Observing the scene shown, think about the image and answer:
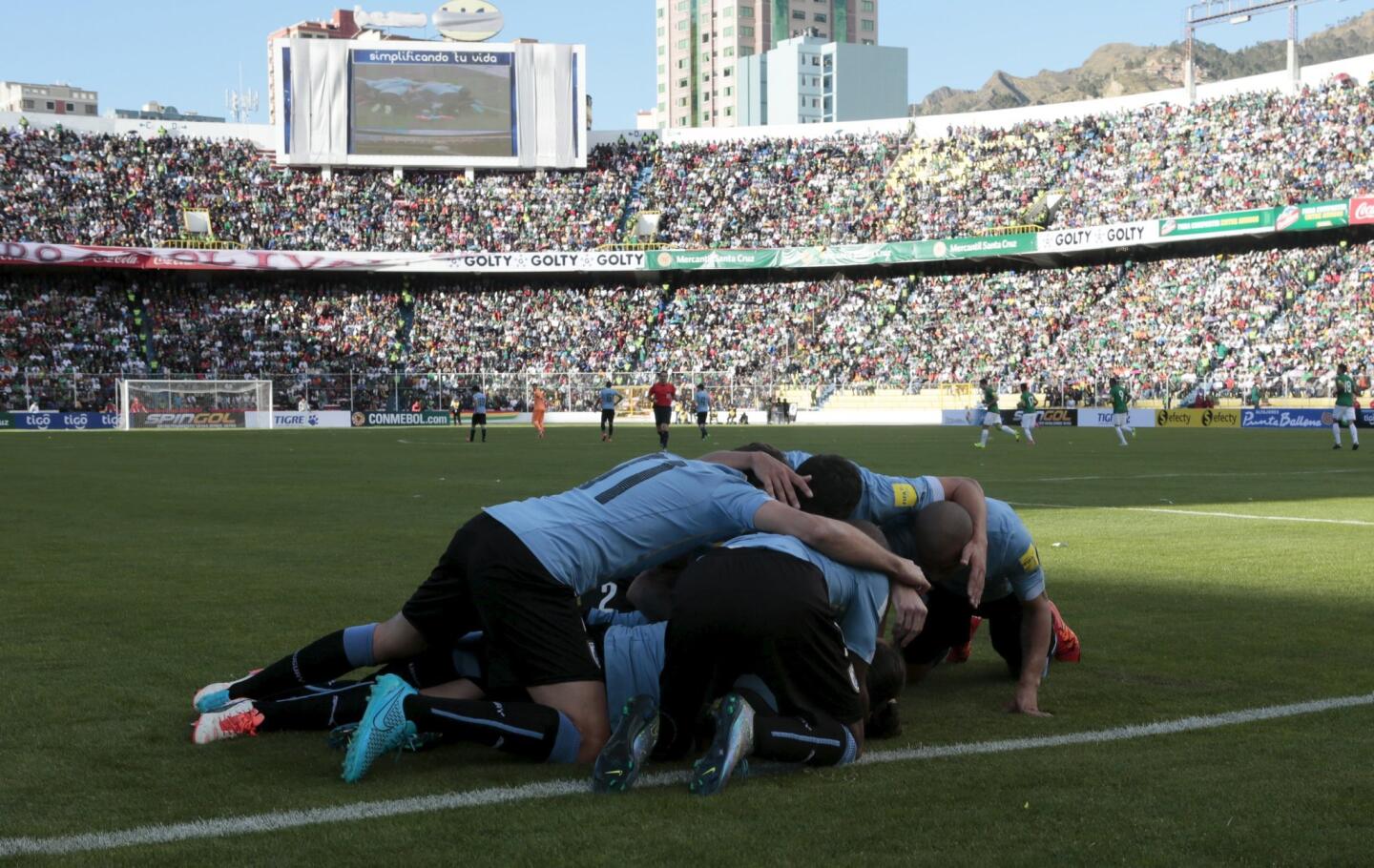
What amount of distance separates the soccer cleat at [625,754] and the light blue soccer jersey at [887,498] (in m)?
1.53

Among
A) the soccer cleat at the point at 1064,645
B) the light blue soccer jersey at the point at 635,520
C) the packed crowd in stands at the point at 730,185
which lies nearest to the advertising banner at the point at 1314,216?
the packed crowd in stands at the point at 730,185

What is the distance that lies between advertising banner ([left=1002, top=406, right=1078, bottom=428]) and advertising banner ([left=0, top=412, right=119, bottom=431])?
3477 centimetres

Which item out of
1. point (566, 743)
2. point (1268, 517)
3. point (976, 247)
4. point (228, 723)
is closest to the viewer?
point (566, 743)

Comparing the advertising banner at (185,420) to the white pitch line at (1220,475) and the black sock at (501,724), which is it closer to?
the white pitch line at (1220,475)

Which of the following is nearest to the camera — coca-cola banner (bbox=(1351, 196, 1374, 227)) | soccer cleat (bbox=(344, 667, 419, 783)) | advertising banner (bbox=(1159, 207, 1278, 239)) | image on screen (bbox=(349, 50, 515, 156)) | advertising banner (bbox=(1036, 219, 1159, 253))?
soccer cleat (bbox=(344, 667, 419, 783))

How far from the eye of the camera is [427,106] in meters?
71.8

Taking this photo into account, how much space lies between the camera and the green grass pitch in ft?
13.8

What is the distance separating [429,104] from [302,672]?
69150 millimetres

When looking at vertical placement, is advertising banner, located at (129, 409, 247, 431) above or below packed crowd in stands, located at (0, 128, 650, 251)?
below

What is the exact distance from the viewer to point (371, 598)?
30.7ft

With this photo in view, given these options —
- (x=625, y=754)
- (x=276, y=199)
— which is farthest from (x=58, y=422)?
(x=625, y=754)

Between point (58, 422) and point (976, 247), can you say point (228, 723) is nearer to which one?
point (58, 422)

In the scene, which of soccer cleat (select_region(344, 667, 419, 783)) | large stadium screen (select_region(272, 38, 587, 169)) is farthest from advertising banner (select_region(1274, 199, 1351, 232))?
soccer cleat (select_region(344, 667, 419, 783))

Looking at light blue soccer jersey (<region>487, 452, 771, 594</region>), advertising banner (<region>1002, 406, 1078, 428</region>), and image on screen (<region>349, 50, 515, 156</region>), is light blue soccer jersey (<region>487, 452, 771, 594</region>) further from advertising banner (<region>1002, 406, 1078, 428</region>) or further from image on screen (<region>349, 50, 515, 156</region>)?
image on screen (<region>349, 50, 515, 156</region>)
